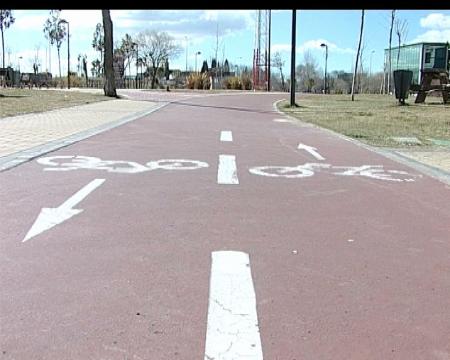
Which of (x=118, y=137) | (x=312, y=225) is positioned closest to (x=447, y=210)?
(x=312, y=225)

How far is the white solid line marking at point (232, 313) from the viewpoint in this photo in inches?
147

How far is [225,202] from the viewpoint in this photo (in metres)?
8.07

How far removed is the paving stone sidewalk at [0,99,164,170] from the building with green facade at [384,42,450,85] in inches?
1624

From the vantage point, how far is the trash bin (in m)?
36.1

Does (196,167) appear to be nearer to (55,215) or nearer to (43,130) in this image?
(55,215)

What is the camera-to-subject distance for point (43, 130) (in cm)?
1734

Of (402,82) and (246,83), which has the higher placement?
(402,82)

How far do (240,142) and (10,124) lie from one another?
26.2 feet

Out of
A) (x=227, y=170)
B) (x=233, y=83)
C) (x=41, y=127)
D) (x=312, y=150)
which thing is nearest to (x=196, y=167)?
(x=227, y=170)

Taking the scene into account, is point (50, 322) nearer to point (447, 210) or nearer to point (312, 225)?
point (312, 225)

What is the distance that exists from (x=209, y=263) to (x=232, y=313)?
1150 millimetres

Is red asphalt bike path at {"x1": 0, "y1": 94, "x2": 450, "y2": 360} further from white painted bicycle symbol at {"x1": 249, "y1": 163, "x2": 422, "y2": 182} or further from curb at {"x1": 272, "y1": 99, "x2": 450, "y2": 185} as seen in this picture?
curb at {"x1": 272, "y1": 99, "x2": 450, "y2": 185}

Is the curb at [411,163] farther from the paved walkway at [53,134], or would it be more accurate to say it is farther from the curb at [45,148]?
the curb at [45,148]

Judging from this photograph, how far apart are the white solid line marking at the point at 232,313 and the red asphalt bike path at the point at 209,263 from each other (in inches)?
3.0
